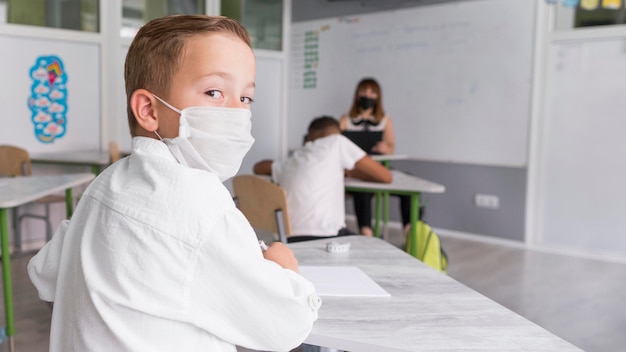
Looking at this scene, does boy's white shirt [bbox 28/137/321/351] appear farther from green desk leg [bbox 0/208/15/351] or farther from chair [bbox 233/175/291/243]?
green desk leg [bbox 0/208/15/351]

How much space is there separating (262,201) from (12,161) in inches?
87.3

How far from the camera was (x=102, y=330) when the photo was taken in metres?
0.75

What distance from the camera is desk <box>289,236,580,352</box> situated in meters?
0.99

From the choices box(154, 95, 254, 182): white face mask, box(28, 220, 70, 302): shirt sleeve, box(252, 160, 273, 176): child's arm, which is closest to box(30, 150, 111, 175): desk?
box(252, 160, 273, 176): child's arm

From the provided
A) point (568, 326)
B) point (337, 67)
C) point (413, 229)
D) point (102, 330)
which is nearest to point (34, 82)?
point (337, 67)

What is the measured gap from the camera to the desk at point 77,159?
4.07 m

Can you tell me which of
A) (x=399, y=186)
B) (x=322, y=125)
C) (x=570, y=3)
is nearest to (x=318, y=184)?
(x=322, y=125)

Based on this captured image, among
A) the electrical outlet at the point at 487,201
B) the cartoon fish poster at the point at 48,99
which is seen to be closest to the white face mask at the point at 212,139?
the cartoon fish poster at the point at 48,99

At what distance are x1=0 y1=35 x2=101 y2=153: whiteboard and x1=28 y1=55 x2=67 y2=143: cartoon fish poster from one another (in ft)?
0.06

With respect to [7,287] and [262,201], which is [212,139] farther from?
[7,287]

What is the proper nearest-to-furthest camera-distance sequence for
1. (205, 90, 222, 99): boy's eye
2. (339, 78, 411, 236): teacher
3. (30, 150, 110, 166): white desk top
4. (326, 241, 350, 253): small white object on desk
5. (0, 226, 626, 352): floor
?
1. (205, 90, 222, 99): boy's eye
2. (326, 241, 350, 253): small white object on desk
3. (0, 226, 626, 352): floor
4. (30, 150, 110, 166): white desk top
5. (339, 78, 411, 236): teacher

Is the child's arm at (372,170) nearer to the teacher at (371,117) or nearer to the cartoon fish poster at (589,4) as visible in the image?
the teacher at (371,117)

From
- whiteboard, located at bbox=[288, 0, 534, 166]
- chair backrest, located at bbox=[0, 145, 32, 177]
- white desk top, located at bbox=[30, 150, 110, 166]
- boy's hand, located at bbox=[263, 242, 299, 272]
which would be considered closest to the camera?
boy's hand, located at bbox=[263, 242, 299, 272]

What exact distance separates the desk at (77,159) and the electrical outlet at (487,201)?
9.82 feet
